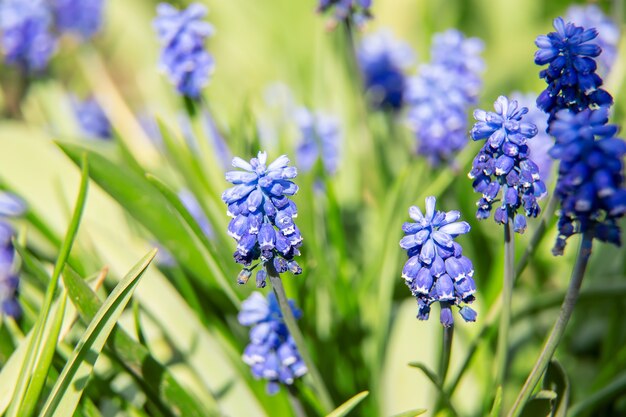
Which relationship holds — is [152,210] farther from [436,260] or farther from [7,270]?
[436,260]

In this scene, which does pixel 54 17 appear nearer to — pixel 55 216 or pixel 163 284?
pixel 55 216

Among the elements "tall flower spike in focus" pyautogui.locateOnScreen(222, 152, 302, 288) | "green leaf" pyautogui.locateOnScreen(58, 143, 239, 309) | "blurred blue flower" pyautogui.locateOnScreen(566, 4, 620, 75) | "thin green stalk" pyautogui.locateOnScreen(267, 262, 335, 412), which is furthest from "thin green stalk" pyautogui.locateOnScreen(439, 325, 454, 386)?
"blurred blue flower" pyautogui.locateOnScreen(566, 4, 620, 75)

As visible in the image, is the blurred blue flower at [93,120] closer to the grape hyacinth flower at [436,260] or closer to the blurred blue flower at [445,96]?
the blurred blue flower at [445,96]

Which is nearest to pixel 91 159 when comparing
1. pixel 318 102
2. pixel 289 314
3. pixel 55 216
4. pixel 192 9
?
pixel 192 9

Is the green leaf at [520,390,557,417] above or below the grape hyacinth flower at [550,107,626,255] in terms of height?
below

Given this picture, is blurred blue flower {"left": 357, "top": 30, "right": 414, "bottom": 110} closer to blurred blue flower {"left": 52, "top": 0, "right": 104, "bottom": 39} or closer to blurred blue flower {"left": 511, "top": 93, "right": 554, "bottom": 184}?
blurred blue flower {"left": 511, "top": 93, "right": 554, "bottom": 184}

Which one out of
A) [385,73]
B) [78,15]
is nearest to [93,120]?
[78,15]

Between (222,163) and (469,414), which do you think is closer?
(469,414)
